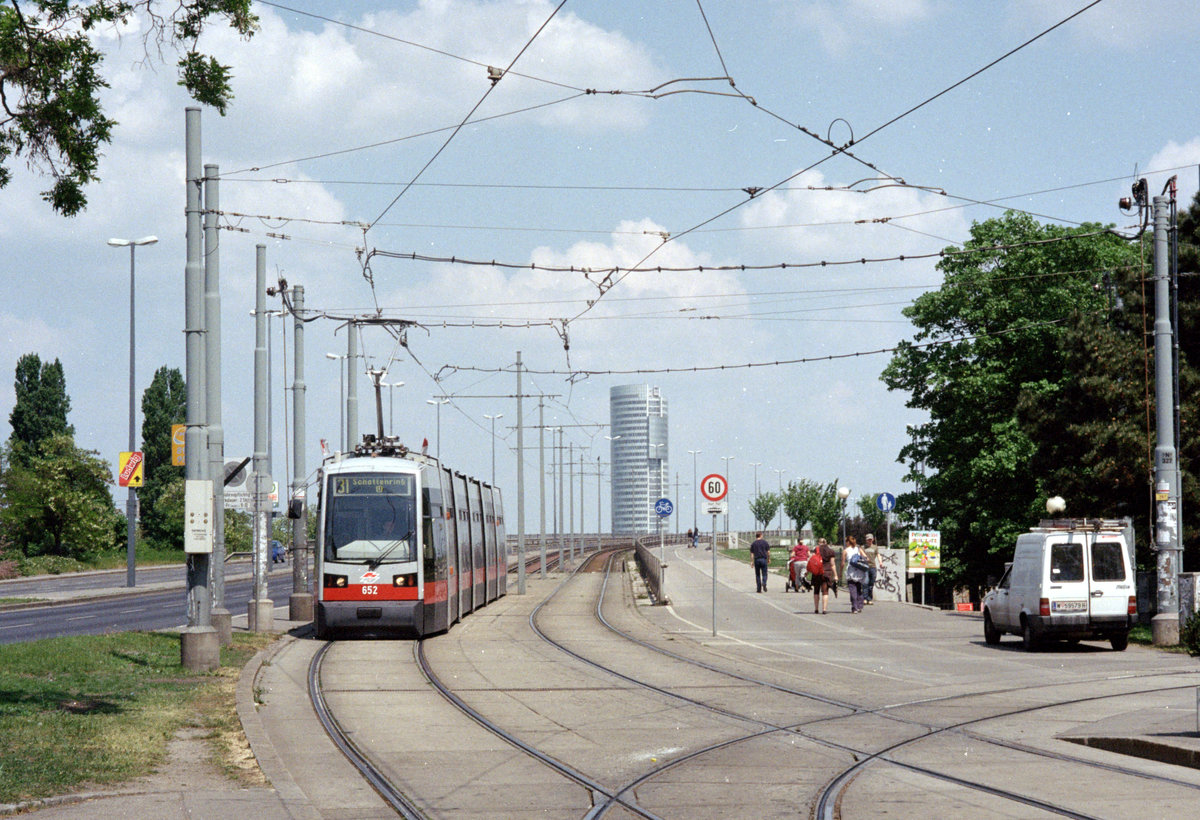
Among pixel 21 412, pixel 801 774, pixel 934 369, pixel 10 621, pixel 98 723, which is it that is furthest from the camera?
pixel 21 412

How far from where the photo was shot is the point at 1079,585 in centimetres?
2255

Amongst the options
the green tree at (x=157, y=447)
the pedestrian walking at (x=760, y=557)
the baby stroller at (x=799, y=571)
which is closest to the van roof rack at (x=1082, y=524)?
the baby stroller at (x=799, y=571)

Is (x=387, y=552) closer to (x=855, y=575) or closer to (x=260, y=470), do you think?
(x=260, y=470)

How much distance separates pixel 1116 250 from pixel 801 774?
129ft

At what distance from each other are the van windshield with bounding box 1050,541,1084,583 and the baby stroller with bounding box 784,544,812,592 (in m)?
19.1

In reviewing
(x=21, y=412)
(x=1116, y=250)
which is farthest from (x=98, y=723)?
(x=21, y=412)

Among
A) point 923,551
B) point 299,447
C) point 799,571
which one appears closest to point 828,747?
point 299,447

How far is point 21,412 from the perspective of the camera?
281ft

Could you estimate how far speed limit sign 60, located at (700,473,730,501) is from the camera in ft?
90.5

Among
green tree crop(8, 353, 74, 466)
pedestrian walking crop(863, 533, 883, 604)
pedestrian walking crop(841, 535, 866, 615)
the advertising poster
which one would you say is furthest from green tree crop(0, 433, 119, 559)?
pedestrian walking crop(841, 535, 866, 615)

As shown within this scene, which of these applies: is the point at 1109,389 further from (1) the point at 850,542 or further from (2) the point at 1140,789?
(2) the point at 1140,789

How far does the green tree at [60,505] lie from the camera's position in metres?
66.1

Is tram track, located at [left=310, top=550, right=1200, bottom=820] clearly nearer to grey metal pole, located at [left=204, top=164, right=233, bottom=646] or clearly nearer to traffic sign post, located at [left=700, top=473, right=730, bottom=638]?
grey metal pole, located at [left=204, top=164, right=233, bottom=646]

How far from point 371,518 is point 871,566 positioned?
49.8 ft
